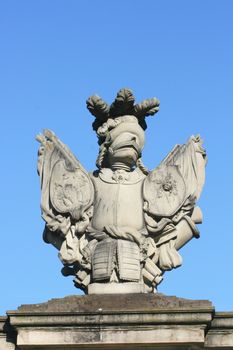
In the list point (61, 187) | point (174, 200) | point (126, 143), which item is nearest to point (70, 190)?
point (61, 187)

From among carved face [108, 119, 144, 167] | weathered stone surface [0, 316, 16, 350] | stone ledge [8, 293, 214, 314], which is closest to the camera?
stone ledge [8, 293, 214, 314]

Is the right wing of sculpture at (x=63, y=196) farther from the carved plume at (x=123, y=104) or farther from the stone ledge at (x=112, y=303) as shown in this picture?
the carved plume at (x=123, y=104)

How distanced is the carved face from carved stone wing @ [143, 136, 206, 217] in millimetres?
431

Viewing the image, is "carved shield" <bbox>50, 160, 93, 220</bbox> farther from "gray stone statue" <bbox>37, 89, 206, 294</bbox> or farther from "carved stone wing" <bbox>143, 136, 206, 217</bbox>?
"carved stone wing" <bbox>143, 136, 206, 217</bbox>

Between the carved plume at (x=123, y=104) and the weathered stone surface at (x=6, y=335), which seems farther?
the carved plume at (x=123, y=104)

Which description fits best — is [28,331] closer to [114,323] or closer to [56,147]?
[114,323]

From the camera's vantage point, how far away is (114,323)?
18453 millimetres

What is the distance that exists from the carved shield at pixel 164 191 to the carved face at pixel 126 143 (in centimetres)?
44

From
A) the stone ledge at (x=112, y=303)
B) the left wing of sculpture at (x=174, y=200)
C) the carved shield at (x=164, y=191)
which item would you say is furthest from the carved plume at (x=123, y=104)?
the stone ledge at (x=112, y=303)

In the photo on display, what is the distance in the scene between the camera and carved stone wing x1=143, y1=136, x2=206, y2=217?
1994 cm

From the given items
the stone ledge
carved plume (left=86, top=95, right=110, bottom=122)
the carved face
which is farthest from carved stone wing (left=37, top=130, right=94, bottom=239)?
the stone ledge

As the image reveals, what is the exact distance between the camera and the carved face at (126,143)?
20.3 meters

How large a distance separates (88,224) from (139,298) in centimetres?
159

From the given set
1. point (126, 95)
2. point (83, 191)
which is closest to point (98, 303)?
point (83, 191)
